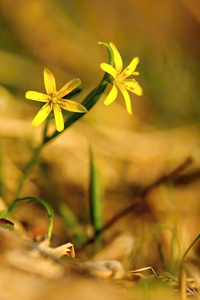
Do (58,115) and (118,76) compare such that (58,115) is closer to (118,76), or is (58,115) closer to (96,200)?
(118,76)

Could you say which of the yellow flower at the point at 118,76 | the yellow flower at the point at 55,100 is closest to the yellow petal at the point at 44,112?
the yellow flower at the point at 55,100

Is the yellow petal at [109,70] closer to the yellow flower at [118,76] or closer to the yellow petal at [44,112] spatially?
the yellow flower at [118,76]

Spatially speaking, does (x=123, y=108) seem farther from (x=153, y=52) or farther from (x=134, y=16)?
(x=134, y=16)

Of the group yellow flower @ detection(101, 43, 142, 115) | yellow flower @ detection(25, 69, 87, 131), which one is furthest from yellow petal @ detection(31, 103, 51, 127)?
yellow flower @ detection(101, 43, 142, 115)

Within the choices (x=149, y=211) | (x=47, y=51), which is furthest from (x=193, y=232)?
(x=47, y=51)

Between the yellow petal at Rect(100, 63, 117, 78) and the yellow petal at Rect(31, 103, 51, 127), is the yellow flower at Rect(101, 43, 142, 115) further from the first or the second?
the yellow petal at Rect(31, 103, 51, 127)

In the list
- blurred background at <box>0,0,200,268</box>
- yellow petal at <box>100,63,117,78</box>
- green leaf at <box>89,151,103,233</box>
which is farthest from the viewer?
blurred background at <box>0,0,200,268</box>
